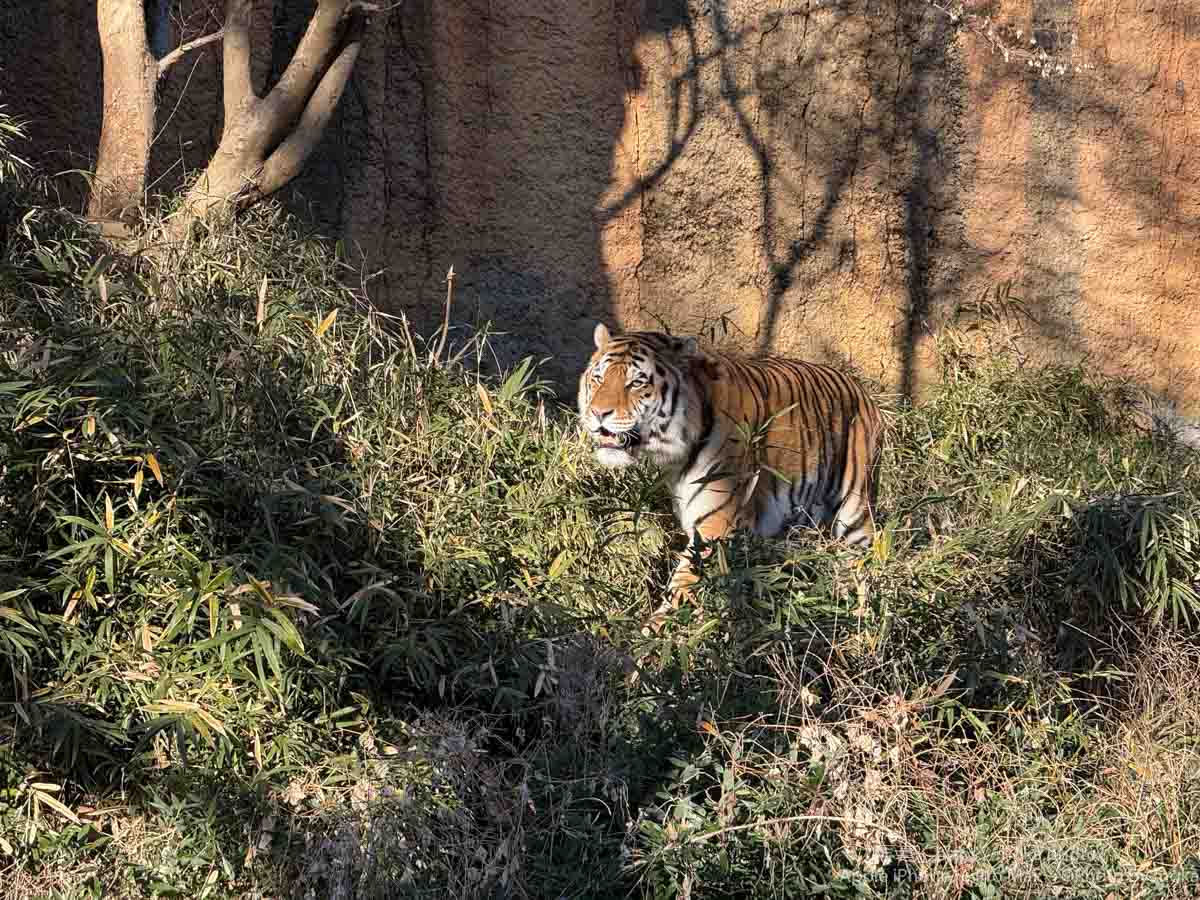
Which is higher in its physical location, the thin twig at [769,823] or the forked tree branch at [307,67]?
the forked tree branch at [307,67]

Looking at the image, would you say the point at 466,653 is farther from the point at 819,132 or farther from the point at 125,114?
the point at 819,132

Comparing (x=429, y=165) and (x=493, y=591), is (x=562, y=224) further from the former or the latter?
(x=493, y=591)

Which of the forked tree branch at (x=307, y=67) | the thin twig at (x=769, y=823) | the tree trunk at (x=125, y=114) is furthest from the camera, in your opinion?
the forked tree branch at (x=307, y=67)

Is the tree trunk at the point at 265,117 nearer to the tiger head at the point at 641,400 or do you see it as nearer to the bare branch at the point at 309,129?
the bare branch at the point at 309,129

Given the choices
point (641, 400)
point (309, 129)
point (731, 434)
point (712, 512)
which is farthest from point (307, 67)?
point (712, 512)

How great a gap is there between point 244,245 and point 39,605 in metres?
1.53

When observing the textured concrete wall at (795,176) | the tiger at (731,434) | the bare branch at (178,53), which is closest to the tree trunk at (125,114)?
the bare branch at (178,53)

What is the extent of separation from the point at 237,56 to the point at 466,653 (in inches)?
92.9

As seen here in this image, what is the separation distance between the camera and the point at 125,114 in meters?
4.96

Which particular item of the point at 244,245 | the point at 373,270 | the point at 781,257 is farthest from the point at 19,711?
the point at 781,257

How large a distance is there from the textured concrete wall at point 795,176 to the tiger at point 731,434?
2.70 ft

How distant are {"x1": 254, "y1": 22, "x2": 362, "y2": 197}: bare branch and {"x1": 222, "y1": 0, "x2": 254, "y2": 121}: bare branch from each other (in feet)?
0.65

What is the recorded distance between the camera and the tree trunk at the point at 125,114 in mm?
4922

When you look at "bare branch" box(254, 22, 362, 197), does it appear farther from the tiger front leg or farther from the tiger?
the tiger front leg
